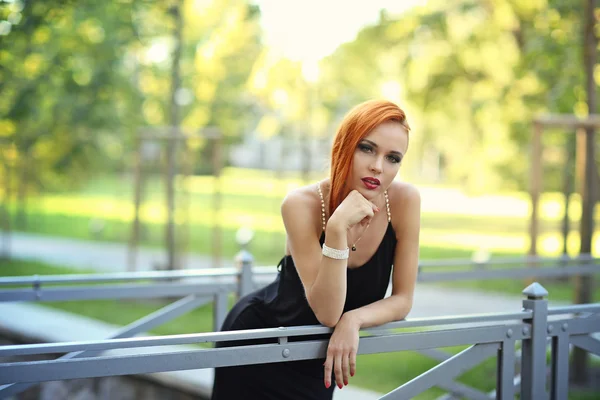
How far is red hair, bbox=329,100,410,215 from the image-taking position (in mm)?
2357

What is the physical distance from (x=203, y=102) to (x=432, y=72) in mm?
5204

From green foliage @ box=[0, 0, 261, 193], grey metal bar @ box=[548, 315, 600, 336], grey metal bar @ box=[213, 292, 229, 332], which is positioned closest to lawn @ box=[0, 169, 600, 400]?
green foliage @ box=[0, 0, 261, 193]

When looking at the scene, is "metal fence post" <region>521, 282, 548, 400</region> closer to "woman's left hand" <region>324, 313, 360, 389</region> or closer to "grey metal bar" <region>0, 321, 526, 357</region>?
"grey metal bar" <region>0, 321, 526, 357</region>

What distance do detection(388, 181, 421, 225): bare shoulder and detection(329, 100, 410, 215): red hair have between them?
252 mm

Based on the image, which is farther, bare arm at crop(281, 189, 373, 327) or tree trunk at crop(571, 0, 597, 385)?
tree trunk at crop(571, 0, 597, 385)

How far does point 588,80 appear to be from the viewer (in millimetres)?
6602

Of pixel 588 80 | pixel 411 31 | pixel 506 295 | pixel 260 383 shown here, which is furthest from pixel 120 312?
pixel 411 31

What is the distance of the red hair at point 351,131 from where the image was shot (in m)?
2.36

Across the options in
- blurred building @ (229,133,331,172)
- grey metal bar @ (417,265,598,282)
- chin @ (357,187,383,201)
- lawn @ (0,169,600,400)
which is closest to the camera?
chin @ (357,187,383,201)

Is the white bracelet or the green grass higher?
the white bracelet

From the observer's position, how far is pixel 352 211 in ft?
7.53

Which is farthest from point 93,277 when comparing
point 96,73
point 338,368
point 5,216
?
point 5,216

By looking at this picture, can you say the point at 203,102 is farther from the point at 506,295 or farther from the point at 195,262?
the point at 506,295

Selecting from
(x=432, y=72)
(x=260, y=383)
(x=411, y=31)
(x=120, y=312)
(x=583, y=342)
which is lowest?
(x=120, y=312)
